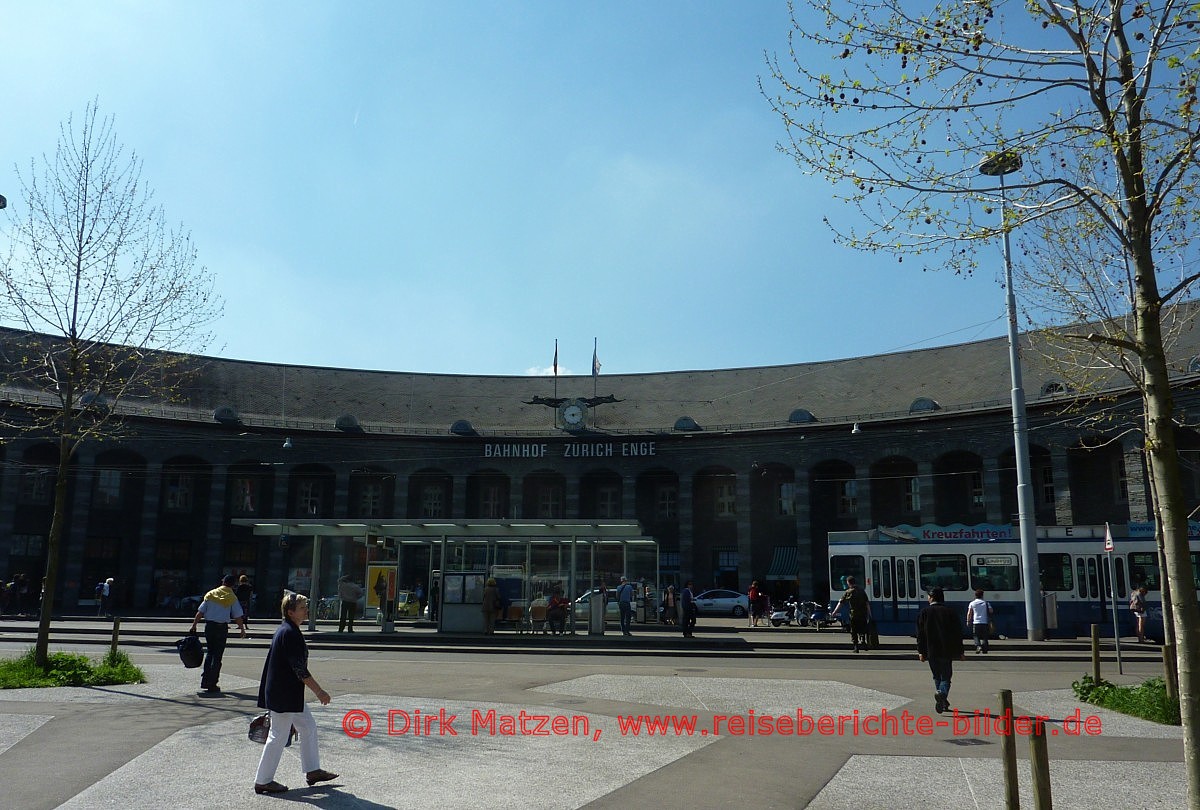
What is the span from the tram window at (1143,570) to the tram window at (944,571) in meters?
4.84

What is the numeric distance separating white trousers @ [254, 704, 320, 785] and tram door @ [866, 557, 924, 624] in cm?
2585

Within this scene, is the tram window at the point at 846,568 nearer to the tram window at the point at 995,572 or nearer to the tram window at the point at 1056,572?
the tram window at the point at 995,572

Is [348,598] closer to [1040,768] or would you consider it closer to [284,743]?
[284,743]

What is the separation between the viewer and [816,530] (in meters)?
48.6

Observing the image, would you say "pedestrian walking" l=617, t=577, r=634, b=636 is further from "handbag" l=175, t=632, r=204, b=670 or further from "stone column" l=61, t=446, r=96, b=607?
"stone column" l=61, t=446, r=96, b=607

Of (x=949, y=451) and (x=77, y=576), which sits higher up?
(x=949, y=451)

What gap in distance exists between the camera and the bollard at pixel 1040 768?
527cm

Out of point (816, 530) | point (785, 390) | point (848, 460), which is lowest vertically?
point (816, 530)

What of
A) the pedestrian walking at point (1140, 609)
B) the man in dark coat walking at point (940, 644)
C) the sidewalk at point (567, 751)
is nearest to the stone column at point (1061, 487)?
the pedestrian walking at point (1140, 609)

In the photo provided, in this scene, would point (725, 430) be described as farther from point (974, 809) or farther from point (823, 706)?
point (974, 809)

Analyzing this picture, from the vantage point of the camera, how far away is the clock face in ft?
172

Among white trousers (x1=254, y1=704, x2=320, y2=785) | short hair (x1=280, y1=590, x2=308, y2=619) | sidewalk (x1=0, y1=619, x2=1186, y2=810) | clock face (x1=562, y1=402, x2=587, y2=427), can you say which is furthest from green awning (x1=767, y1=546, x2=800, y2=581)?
white trousers (x1=254, y1=704, x2=320, y2=785)

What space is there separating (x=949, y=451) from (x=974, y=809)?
40.1 metres

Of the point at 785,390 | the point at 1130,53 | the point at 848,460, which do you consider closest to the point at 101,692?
the point at 1130,53
